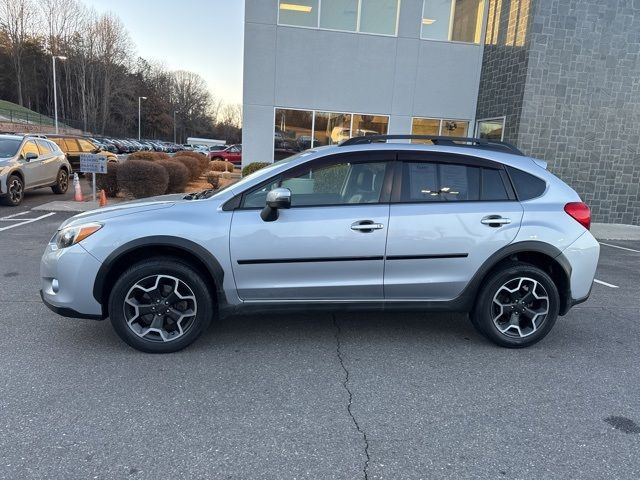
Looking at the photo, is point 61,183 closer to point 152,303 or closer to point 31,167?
point 31,167

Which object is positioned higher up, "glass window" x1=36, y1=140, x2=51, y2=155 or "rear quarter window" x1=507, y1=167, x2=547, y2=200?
"rear quarter window" x1=507, y1=167, x2=547, y2=200

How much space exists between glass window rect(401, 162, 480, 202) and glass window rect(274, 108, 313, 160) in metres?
9.88

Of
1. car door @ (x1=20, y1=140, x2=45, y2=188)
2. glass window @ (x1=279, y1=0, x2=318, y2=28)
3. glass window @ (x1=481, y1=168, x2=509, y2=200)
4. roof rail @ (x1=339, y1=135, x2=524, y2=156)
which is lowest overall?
car door @ (x1=20, y1=140, x2=45, y2=188)

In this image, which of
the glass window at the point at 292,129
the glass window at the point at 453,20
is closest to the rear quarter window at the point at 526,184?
the glass window at the point at 292,129

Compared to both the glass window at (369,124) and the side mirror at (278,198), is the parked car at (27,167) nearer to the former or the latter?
the glass window at (369,124)

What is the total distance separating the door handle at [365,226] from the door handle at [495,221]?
91 cm

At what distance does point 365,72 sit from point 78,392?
12.1 m

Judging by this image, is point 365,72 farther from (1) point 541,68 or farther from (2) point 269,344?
(2) point 269,344

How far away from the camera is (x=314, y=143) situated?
13.8 m

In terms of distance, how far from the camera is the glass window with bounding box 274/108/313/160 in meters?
13.5

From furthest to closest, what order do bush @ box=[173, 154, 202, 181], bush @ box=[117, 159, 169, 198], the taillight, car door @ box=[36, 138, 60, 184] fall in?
bush @ box=[173, 154, 202, 181]
car door @ box=[36, 138, 60, 184]
bush @ box=[117, 159, 169, 198]
the taillight

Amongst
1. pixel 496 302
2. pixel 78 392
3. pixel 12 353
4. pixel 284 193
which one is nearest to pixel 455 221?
pixel 496 302

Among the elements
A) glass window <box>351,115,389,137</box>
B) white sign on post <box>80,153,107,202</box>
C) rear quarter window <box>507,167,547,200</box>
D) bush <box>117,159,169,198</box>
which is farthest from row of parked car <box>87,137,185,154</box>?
rear quarter window <box>507,167,547,200</box>

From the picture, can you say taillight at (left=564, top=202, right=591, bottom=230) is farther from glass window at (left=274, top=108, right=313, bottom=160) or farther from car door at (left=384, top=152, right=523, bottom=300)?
glass window at (left=274, top=108, right=313, bottom=160)
